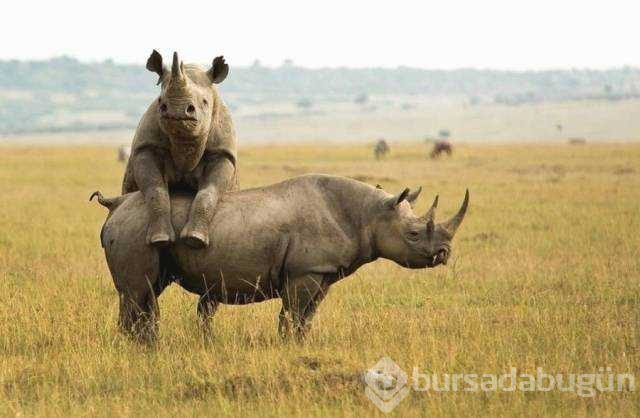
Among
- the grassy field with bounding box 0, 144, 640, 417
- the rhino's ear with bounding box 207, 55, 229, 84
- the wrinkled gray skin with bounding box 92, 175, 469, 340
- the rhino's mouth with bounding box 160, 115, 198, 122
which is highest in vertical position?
the rhino's ear with bounding box 207, 55, 229, 84

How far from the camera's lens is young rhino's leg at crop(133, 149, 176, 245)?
7.98 m

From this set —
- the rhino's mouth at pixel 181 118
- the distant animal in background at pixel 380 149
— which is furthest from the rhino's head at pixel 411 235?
the distant animal in background at pixel 380 149

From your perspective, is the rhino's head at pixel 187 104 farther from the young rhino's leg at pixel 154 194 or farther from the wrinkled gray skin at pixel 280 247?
the wrinkled gray skin at pixel 280 247

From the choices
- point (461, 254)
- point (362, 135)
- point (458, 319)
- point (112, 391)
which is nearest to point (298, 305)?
point (112, 391)

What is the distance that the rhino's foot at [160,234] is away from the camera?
26.0 ft

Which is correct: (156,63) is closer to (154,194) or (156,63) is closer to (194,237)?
(154,194)

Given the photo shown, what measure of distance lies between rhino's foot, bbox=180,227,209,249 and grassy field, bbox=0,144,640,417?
2.57 feet

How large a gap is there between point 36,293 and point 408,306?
12.4 feet

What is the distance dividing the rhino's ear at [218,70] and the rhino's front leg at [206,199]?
0.62 metres

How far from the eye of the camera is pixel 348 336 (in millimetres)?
8570

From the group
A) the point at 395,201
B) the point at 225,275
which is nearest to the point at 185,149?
the point at 225,275

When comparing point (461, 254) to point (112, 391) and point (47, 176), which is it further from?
point (47, 176)


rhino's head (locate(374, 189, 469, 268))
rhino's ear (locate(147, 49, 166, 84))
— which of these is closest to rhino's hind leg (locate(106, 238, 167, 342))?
rhino's ear (locate(147, 49, 166, 84))

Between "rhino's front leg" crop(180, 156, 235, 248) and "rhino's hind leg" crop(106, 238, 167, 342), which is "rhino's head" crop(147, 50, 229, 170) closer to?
"rhino's front leg" crop(180, 156, 235, 248)
